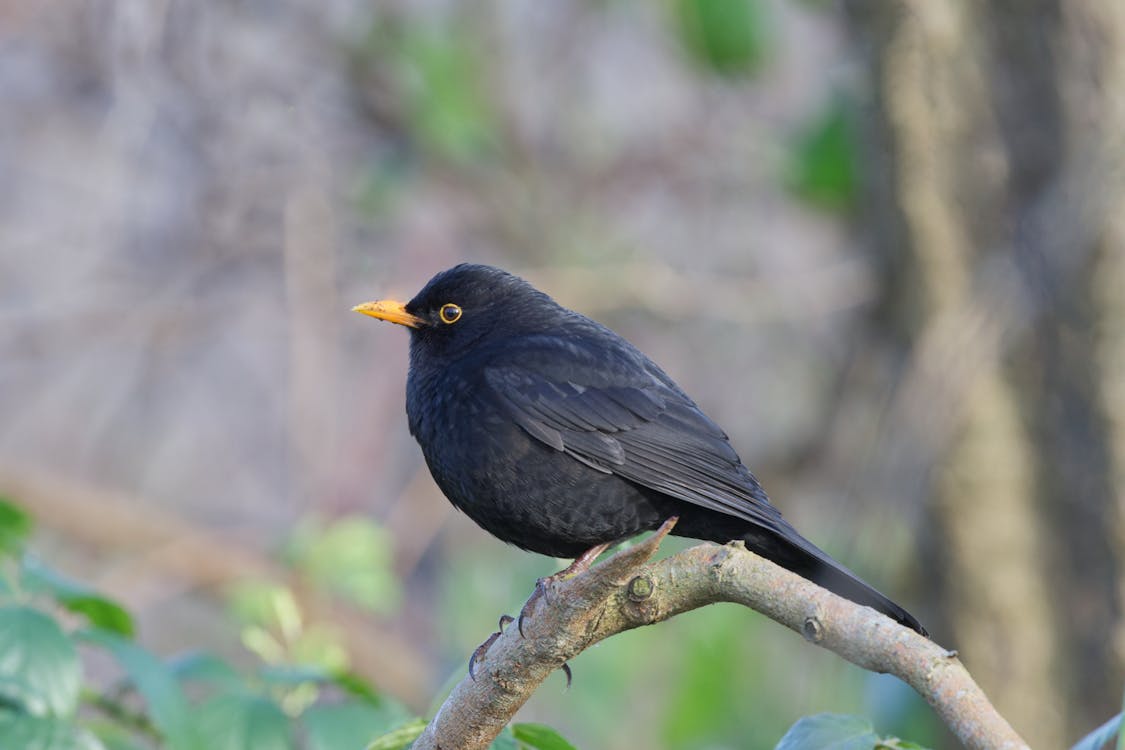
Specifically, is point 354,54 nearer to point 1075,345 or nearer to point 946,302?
point 946,302

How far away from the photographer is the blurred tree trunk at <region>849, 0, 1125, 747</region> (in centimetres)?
490

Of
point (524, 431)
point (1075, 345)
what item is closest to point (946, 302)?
point (1075, 345)

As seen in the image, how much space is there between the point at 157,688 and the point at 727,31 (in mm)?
4275

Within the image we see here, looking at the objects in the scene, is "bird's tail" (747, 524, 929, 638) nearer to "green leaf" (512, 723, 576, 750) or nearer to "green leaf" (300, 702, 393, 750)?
"green leaf" (512, 723, 576, 750)

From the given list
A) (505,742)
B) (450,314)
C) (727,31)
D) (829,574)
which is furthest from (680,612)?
(727,31)

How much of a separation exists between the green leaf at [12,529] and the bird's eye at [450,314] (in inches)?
59.1

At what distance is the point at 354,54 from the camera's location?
7.50m

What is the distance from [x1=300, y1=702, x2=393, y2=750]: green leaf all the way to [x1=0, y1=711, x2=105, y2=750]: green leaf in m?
0.39

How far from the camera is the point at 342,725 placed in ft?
8.19

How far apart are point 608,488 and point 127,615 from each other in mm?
1243

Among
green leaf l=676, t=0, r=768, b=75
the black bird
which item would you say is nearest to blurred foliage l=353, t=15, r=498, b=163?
green leaf l=676, t=0, r=768, b=75

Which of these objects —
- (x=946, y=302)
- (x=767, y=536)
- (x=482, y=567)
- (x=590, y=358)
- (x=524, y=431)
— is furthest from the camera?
(x=482, y=567)

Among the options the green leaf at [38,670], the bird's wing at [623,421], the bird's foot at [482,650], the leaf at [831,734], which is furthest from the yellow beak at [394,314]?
the leaf at [831,734]

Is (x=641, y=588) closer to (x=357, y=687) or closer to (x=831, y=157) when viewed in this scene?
(x=357, y=687)
